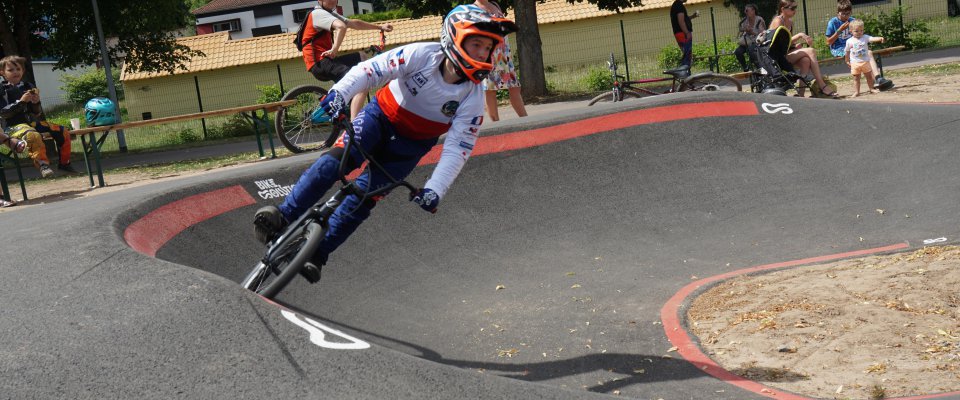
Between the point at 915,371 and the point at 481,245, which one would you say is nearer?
the point at 915,371

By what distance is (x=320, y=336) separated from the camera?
3.68m

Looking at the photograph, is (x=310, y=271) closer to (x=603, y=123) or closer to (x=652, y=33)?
(x=603, y=123)

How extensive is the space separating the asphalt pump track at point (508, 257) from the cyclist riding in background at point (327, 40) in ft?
5.48

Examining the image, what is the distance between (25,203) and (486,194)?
5877 millimetres

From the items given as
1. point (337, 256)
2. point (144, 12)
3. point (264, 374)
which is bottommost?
point (337, 256)

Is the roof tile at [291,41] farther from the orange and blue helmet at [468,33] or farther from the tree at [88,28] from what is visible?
the orange and blue helmet at [468,33]

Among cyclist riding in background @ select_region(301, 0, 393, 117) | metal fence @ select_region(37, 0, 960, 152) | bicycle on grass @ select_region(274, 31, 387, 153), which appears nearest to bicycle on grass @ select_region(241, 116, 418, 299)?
cyclist riding in background @ select_region(301, 0, 393, 117)

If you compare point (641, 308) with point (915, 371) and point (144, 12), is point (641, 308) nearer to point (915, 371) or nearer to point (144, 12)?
point (915, 371)

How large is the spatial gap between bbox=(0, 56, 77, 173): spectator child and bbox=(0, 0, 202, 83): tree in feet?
32.8

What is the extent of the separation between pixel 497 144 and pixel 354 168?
13.0 ft

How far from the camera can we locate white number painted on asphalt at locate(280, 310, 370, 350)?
3.59m

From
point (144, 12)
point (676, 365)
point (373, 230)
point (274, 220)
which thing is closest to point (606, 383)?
point (676, 365)

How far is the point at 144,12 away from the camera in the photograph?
69.7 ft

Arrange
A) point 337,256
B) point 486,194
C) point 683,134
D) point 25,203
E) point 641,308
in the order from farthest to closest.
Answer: point 25,203
point 683,134
point 486,194
point 337,256
point 641,308
